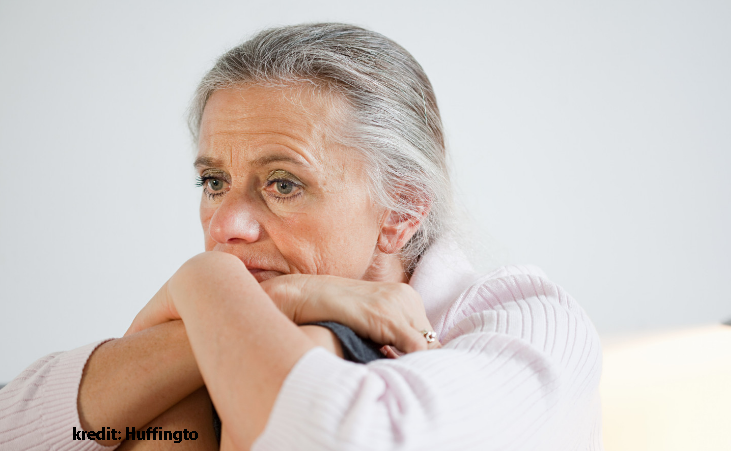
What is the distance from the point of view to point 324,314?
3.67 feet

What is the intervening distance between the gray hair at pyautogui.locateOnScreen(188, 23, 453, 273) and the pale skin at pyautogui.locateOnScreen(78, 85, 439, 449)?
1.8 inches

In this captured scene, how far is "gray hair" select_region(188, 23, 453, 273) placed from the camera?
162 centimetres

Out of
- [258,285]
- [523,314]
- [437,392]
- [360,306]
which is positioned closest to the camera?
[437,392]

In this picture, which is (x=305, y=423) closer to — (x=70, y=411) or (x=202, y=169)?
(x=70, y=411)

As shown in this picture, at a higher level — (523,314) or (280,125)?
(280,125)

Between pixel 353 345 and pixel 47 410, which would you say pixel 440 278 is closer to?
pixel 353 345

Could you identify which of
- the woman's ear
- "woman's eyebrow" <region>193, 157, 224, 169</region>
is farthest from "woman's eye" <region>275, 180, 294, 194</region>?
the woman's ear

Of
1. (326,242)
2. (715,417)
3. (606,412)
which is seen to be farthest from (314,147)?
(715,417)

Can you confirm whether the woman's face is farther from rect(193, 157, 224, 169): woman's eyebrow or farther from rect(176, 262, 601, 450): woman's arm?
rect(176, 262, 601, 450): woman's arm

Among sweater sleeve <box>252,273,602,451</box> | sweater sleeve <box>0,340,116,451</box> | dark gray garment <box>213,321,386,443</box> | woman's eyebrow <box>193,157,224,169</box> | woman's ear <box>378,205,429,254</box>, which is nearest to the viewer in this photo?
sweater sleeve <box>252,273,602,451</box>

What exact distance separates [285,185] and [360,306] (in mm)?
512

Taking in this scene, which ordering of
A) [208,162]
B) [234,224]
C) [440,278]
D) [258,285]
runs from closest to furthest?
[258,285] → [234,224] → [208,162] → [440,278]

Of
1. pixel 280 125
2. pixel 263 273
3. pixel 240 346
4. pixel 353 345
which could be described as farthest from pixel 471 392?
pixel 280 125

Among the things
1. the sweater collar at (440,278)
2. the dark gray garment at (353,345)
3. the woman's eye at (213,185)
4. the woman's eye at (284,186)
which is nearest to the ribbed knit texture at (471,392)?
the dark gray garment at (353,345)
